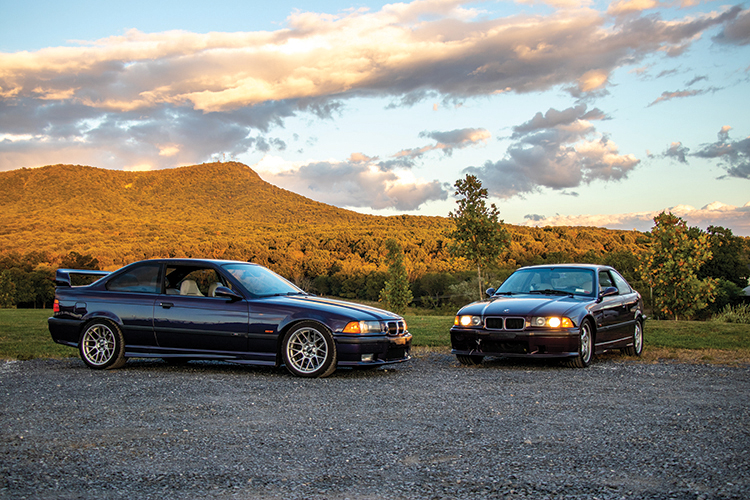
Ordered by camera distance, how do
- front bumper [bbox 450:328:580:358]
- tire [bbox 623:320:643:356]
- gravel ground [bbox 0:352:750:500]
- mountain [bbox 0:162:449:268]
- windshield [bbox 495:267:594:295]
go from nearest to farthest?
gravel ground [bbox 0:352:750:500]
front bumper [bbox 450:328:580:358]
windshield [bbox 495:267:594:295]
tire [bbox 623:320:643:356]
mountain [bbox 0:162:449:268]

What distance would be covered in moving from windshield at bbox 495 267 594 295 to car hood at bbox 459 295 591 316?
32 centimetres

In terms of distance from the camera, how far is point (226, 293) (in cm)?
799

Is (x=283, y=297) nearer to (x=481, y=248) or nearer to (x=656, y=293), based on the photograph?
(x=481, y=248)

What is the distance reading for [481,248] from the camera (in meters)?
22.8

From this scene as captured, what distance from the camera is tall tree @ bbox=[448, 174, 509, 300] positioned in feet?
74.3

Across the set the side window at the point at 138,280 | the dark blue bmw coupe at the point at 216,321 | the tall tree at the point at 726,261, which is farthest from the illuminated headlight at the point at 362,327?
the tall tree at the point at 726,261

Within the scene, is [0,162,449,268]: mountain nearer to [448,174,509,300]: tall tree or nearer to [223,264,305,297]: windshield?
[448,174,509,300]: tall tree

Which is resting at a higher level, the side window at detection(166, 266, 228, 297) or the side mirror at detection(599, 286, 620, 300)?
the side window at detection(166, 266, 228, 297)

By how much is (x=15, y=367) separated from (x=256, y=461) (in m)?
A: 6.22

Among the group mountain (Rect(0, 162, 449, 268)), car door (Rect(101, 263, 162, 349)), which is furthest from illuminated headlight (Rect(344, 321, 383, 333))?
mountain (Rect(0, 162, 449, 268))

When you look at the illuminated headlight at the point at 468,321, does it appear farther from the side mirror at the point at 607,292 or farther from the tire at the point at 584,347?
the side mirror at the point at 607,292

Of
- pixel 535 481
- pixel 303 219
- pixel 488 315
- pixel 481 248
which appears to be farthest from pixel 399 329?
pixel 303 219

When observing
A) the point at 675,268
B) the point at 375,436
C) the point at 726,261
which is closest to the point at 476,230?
the point at 675,268

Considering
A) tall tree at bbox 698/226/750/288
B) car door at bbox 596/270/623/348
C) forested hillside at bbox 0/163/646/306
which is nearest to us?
car door at bbox 596/270/623/348
